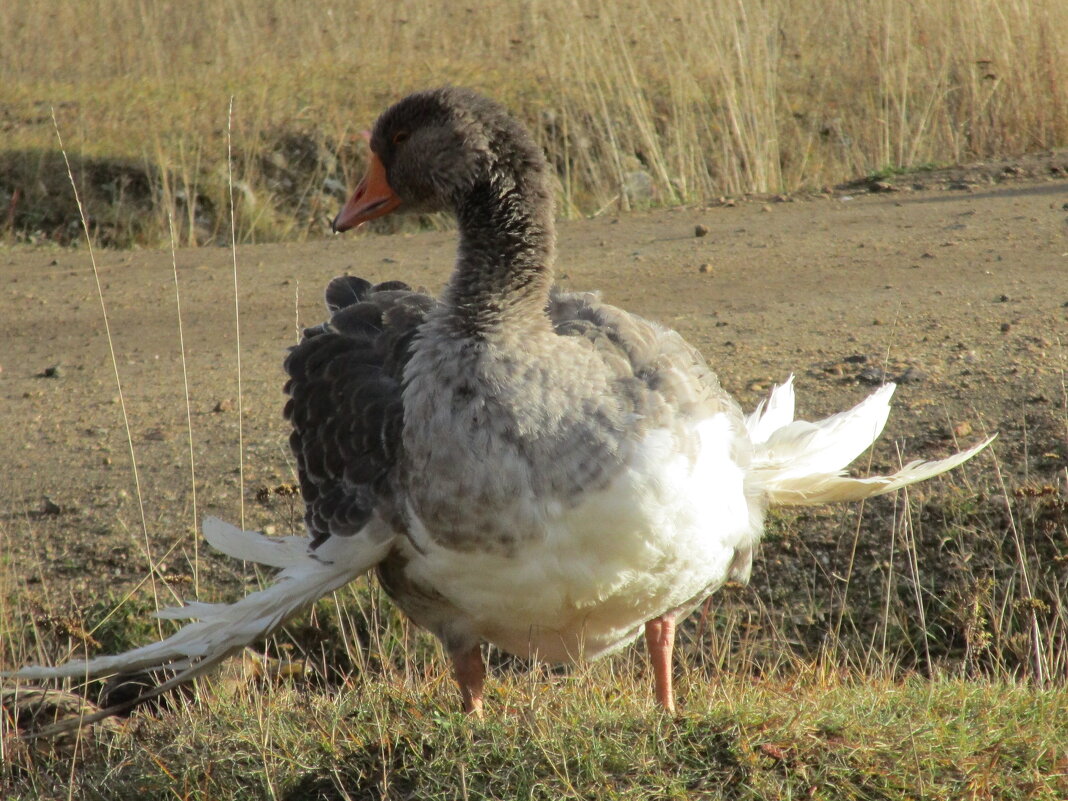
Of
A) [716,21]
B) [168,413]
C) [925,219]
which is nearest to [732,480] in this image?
[168,413]

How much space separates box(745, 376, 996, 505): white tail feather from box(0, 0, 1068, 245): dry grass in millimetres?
5595

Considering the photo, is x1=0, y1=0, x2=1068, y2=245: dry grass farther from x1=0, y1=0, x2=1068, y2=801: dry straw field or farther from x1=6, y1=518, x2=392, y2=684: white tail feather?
x1=6, y1=518, x2=392, y2=684: white tail feather

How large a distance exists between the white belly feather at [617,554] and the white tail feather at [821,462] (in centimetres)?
31

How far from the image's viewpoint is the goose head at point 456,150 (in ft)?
10.9

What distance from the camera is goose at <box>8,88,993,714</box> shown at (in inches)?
119

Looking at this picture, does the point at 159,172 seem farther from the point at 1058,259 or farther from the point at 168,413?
the point at 1058,259

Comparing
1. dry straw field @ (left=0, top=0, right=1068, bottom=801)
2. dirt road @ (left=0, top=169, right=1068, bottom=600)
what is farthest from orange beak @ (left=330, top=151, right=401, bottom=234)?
dirt road @ (left=0, top=169, right=1068, bottom=600)

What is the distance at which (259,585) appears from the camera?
4.66m

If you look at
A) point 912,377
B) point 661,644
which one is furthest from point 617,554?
point 912,377

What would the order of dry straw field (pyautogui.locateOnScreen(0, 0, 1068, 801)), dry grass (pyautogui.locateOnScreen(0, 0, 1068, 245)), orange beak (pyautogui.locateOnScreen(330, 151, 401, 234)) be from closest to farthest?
1. dry straw field (pyautogui.locateOnScreen(0, 0, 1068, 801))
2. orange beak (pyautogui.locateOnScreen(330, 151, 401, 234))
3. dry grass (pyautogui.locateOnScreen(0, 0, 1068, 245))

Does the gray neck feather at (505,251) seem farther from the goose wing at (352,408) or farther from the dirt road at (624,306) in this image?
the dirt road at (624,306)

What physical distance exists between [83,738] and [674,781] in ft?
6.55

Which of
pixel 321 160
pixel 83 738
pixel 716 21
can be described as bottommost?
pixel 83 738

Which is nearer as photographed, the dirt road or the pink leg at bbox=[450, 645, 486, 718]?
the pink leg at bbox=[450, 645, 486, 718]
